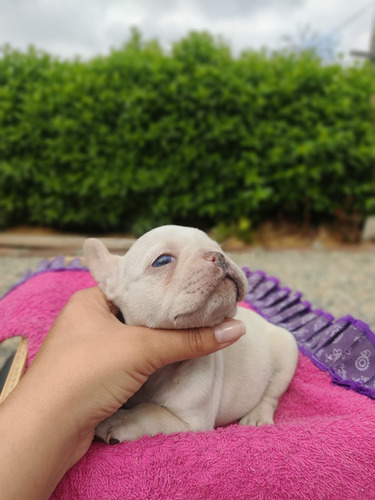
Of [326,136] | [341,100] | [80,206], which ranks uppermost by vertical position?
[341,100]

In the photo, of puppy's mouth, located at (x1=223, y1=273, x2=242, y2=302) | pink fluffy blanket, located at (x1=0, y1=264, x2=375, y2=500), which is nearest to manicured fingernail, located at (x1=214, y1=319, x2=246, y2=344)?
puppy's mouth, located at (x1=223, y1=273, x2=242, y2=302)

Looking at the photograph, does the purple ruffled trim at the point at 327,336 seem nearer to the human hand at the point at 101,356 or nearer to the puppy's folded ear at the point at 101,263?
the human hand at the point at 101,356

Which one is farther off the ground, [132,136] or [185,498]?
[132,136]

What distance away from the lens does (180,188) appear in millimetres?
7809

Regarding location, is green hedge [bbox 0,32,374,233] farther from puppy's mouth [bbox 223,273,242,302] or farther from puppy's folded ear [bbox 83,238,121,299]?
puppy's mouth [bbox 223,273,242,302]

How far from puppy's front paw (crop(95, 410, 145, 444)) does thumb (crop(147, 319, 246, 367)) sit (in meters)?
0.27

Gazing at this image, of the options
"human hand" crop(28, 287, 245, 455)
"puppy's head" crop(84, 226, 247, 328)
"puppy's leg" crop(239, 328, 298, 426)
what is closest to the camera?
"human hand" crop(28, 287, 245, 455)

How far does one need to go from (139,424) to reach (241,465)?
1.31 ft

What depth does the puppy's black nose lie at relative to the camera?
1697mm

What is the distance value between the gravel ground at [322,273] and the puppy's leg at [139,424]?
10.9 feet

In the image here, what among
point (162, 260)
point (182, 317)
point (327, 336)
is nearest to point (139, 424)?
point (182, 317)

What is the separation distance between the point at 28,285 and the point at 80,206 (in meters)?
5.51

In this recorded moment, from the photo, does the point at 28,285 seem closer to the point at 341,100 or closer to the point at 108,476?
the point at 108,476

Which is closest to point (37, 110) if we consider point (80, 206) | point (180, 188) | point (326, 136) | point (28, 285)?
point (80, 206)
